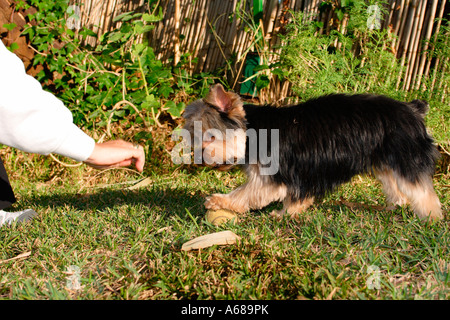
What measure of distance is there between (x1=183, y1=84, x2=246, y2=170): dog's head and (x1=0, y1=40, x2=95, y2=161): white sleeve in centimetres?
140

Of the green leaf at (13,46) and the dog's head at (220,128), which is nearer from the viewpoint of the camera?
the dog's head at (220,128)

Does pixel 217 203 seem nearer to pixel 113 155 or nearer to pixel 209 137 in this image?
pixel 209 137

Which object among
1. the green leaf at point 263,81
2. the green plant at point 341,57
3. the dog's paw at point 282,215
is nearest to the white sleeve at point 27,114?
the dog's paw at point 282,215

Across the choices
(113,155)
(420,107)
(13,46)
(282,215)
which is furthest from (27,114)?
(13,46)

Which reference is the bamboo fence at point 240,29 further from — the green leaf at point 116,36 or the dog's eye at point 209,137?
the dog's eye at point 209,137

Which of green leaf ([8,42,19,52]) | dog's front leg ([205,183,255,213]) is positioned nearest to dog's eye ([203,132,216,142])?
dog's front leg ([205,183,255,213])

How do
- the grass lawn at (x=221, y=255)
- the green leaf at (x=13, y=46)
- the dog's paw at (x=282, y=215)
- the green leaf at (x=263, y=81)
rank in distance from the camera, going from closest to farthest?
the grass lawn at (x=221, y=255) → the dog's paw at (x=282, y=215) → the green leaf at (x=263, y=81) → the green leaf at (x=13, y=46)

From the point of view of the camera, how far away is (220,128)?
3162 mm

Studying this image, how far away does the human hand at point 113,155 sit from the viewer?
2.15 meters

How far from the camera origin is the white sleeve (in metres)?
1.80

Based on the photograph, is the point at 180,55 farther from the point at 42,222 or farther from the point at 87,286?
the point at 87,286

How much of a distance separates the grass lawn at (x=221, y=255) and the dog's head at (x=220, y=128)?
0.51 metres

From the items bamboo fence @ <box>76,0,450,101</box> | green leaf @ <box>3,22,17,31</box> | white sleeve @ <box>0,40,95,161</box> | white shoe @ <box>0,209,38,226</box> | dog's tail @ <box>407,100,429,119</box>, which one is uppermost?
bamboo fence @ <box>76,0,450,101</box>

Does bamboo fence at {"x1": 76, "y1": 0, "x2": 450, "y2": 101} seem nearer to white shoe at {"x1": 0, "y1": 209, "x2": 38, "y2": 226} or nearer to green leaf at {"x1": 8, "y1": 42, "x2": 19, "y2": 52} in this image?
green leaf at {"x1": 8, "y1": 42, "x2": 19, "y2": 52}
